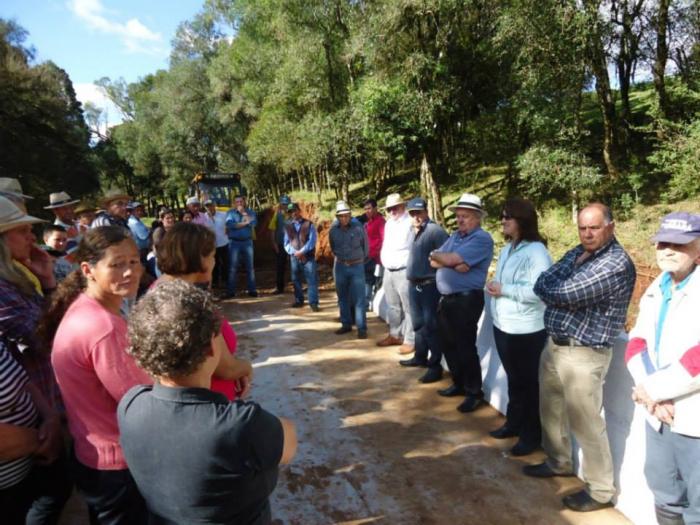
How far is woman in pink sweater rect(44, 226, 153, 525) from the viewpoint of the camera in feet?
5.89

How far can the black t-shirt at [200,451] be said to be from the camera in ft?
4.37

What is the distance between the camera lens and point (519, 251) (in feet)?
11.5

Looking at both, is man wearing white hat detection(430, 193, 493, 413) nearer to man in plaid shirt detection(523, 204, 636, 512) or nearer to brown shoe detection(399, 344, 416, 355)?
man in plaid shirt detection(523, 204, 636, 512)

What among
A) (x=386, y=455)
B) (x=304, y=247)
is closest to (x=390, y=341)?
(x=304, y=247)

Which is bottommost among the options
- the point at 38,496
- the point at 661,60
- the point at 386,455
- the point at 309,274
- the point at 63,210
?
the point at 386,455

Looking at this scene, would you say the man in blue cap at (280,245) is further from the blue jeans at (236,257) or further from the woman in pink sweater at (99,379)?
the woman in pink sweater at (99,379)

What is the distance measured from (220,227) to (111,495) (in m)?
7.37

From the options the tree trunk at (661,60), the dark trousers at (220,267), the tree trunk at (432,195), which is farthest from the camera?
the tree trunk at (432,195)

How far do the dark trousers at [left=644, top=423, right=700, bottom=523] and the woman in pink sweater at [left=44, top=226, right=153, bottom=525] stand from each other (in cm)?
246

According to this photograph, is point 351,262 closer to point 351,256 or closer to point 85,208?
point 351,256

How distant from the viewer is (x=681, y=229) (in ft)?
7.25

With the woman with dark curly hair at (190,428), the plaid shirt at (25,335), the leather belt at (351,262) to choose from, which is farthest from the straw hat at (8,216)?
the leather belt at (351,262)

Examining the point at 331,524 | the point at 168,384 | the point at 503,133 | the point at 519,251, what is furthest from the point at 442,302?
the point at 503,133

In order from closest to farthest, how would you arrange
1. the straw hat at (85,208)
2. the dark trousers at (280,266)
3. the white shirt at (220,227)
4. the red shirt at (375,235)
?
1. the straw hat at (85,208)
2. the red shirt at (375,235)
3. the white shirt at (220,227)
4. the dark trousers at (280,266)
